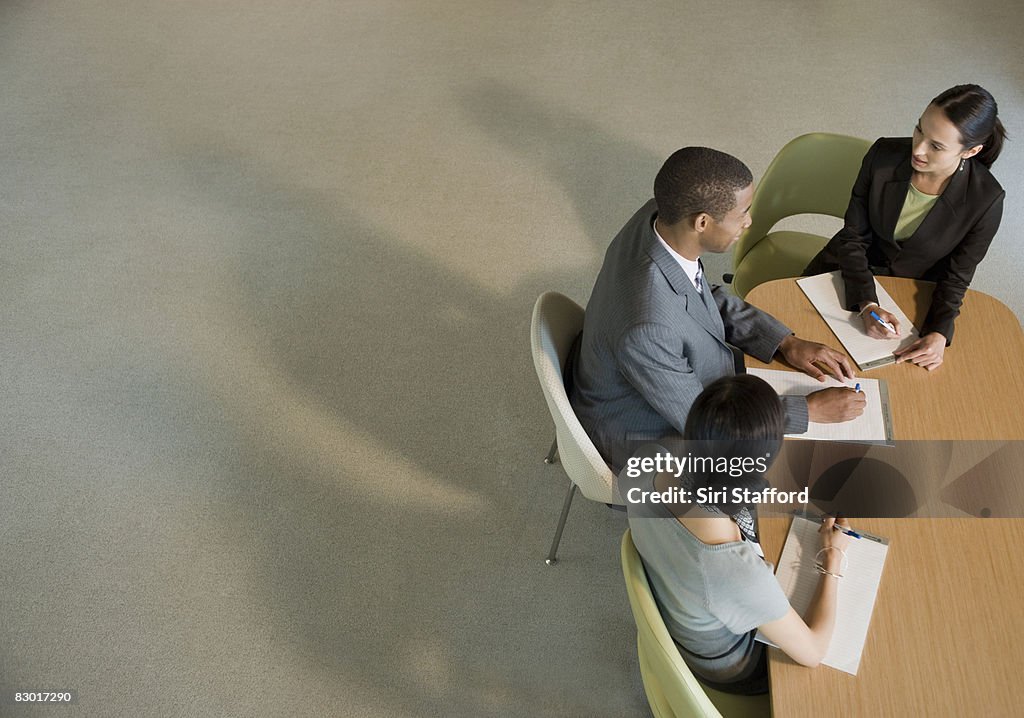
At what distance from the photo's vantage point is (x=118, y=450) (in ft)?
9.48

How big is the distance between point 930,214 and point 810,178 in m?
0.46

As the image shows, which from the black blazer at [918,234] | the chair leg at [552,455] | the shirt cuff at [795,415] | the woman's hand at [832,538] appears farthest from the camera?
the chair leg at [552,455]

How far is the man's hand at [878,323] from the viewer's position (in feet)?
6.80

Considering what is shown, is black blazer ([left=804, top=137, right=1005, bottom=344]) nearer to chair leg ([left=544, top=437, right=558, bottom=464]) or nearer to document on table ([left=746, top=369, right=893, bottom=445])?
document on table ([left=746, top=369, right=893, bottom=445])

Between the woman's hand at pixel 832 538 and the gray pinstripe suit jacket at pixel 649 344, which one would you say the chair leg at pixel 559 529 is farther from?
the woman's hand at pixel 832 538

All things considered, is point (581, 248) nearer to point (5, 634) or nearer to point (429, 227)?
point (429, 227)

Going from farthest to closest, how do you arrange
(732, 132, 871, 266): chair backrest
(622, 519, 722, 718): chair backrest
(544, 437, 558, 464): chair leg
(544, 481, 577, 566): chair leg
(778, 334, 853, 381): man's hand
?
(544, 437, 558, 464): chair leg < (732, 132, 871, 266): chair backrest < (544, 481, 577, 566): chair leg < (778, 334, 853, 381): man's hand < (622, 519, 722, 718): chair backrest

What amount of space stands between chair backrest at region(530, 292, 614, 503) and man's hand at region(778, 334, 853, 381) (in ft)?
1.72

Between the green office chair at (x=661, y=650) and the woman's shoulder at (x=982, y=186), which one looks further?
the woman's shoulder at (x=982, y=186)

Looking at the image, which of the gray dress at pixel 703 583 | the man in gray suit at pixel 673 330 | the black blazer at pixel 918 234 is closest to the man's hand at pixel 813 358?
the man in gray suit at pixel 673 330

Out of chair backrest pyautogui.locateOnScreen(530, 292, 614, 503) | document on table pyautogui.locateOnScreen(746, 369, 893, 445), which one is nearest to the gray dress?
chair backrest pyautogui.locateOnScreen(530, 292, 614, 503)

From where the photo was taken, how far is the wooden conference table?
148cm

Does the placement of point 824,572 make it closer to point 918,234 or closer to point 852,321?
point 852,321

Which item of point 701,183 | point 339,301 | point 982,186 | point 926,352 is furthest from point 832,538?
point 339,301
